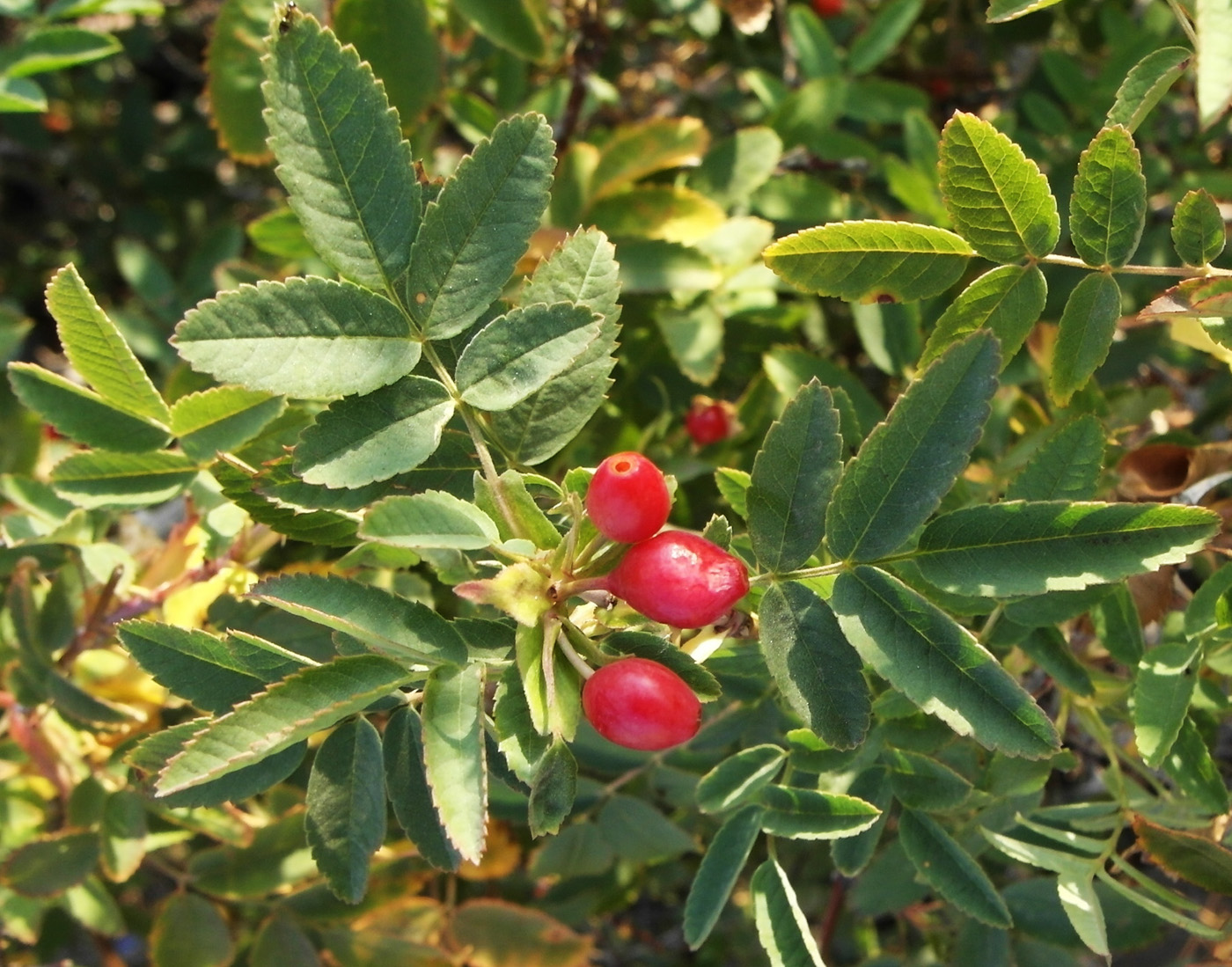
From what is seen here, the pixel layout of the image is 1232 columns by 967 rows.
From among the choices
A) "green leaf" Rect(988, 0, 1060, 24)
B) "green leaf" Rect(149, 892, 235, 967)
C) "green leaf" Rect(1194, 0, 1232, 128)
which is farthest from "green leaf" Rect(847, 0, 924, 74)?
"green leaf" Rect(149, 892, 235, 967)

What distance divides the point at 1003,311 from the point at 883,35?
4.29 ft

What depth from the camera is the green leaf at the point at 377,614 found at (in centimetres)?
101

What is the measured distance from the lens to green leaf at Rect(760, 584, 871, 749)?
41.1 inches

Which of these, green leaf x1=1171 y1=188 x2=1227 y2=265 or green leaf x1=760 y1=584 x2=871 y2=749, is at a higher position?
green leaf x1=1171 y1=188 x2=1227 y2=265

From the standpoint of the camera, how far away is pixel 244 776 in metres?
1.18

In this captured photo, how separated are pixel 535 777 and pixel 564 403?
0.43 m

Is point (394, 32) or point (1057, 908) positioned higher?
point (394, 32)

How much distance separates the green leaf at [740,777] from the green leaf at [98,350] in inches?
34.2

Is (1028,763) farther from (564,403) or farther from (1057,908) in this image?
(564,403)

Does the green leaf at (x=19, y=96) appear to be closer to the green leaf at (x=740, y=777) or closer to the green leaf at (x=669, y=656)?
the green leaf at (x=669, y=656)

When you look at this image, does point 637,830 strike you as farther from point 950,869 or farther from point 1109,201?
point 1109,201

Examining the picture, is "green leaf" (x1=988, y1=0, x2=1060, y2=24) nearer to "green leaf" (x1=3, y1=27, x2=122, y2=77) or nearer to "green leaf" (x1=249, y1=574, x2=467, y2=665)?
"green leaf" (x1=249, y1=574, x2=467, y2=665)

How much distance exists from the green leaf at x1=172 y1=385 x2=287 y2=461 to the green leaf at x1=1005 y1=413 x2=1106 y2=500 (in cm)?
97

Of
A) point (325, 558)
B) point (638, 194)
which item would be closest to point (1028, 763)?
point (638, 194)
